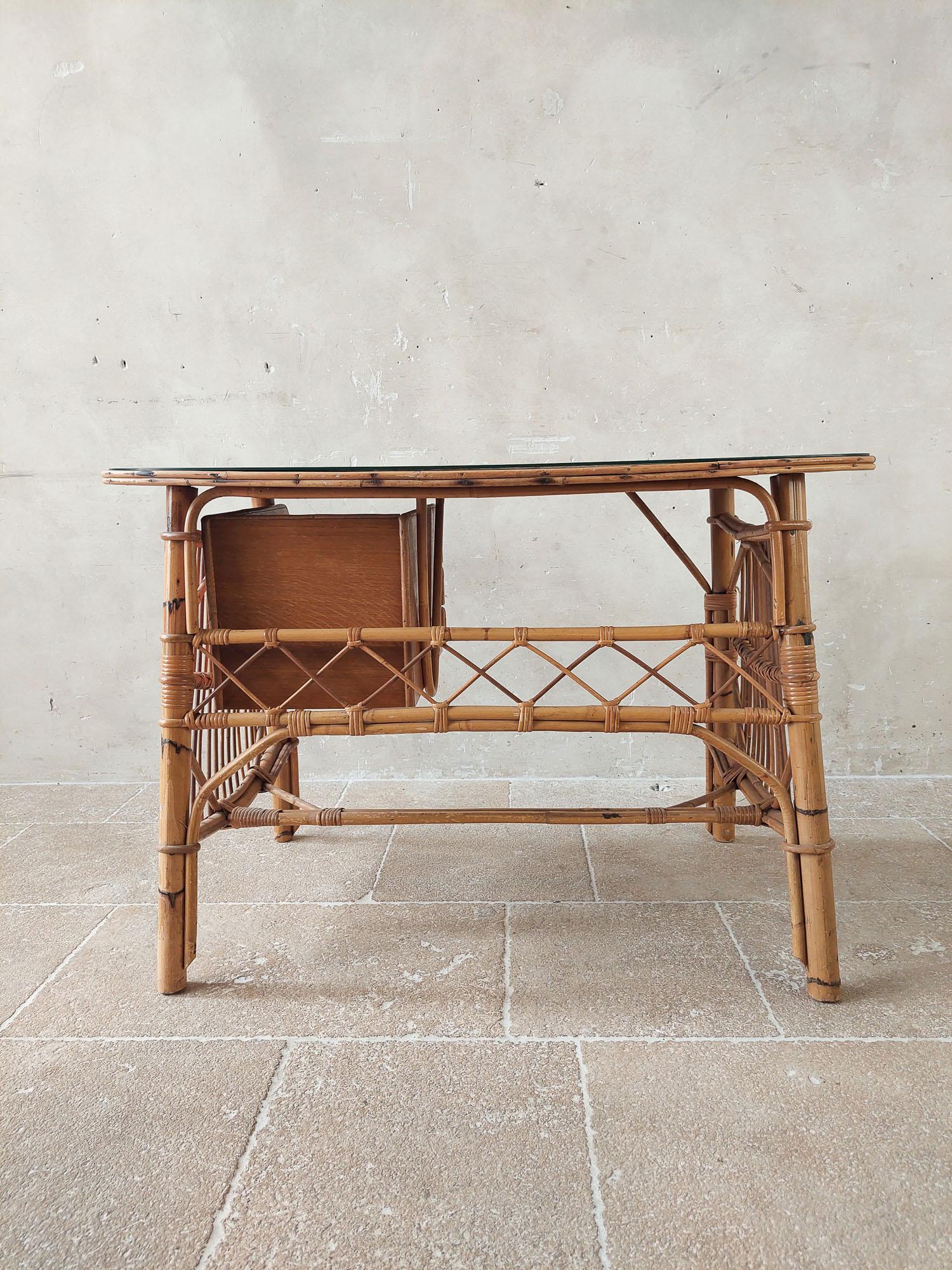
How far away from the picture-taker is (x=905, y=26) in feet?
7.75

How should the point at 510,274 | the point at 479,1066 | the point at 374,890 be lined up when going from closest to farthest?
1. the point at 479,1066
2. the point at 374,890
3. the point at 510,274

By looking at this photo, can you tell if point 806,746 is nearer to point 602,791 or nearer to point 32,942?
point 602,791

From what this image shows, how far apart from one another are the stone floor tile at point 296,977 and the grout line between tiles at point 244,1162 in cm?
8

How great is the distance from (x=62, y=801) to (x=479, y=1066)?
175 cm

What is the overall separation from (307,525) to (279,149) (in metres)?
1.52

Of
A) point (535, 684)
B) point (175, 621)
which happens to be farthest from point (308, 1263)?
point (535, 684)

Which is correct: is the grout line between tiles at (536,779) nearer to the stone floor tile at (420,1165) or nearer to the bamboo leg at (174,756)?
the bamboo leg at (174,756)

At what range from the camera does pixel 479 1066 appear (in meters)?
1.25

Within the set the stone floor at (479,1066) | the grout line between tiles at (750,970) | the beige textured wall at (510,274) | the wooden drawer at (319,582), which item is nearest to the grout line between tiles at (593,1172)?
the stone floor at (479,1066)

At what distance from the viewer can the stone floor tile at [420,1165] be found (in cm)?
94

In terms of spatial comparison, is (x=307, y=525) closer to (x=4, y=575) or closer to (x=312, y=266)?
(x=312, y=266)

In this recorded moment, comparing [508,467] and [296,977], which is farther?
[296,977]

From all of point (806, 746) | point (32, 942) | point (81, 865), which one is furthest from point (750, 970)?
point (81, 865)

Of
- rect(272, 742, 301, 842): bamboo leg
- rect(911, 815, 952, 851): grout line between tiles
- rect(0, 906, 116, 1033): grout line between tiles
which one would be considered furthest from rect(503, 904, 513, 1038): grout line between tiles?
rect(911, 815, 952, 851): grout line between tiles
